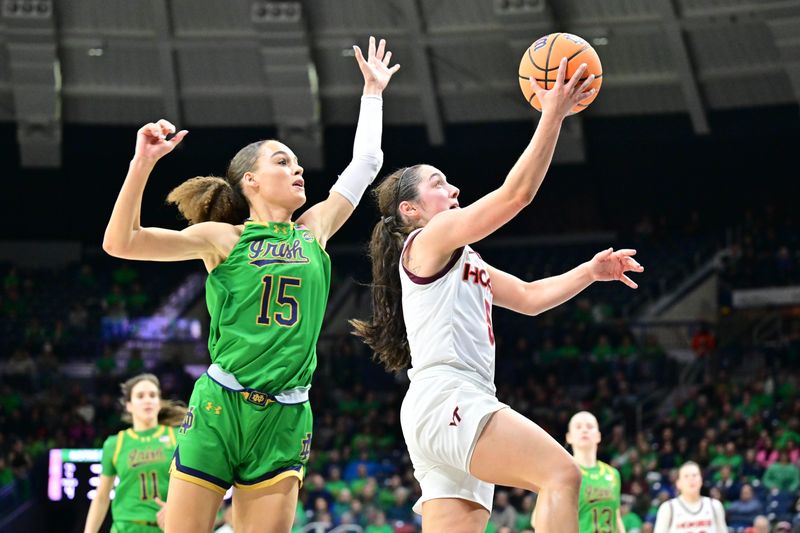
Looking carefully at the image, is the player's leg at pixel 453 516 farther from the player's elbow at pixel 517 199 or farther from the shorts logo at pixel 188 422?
the player's elbow at pixel 517 199

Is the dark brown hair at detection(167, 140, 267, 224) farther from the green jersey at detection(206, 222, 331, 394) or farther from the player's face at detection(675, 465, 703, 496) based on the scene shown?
the player's face at detection(675, 465, 703, 496)

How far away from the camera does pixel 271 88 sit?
20.5 metres

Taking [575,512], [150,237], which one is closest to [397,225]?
[150,237]

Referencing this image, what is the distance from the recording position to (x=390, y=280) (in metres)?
5.08

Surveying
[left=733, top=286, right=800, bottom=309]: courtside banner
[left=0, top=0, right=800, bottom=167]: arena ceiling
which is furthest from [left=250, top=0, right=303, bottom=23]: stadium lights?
[left=733, top=286, right=800, bottom=309]: courtside banner

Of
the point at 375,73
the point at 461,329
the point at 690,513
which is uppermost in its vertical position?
the point at 375,73

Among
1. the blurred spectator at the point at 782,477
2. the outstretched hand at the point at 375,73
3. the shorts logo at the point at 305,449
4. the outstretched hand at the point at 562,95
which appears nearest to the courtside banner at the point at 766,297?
the blurred spectator at the point at 782,477

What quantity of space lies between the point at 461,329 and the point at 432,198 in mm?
704

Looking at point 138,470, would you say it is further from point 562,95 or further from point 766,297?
point 766,297

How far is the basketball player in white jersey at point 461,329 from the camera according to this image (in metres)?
4.11

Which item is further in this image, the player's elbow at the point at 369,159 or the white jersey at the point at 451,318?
the player's elbow at the point at 369,159

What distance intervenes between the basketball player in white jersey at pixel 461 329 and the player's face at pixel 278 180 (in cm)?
42

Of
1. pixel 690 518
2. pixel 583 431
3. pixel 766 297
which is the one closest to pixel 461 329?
pixel 583 431

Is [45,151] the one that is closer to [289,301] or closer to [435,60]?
[435,60]
